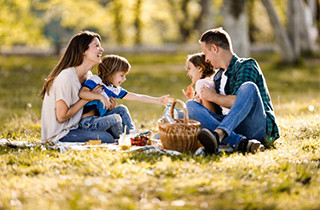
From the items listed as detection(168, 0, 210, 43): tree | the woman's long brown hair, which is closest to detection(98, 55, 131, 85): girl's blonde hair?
the woman's long brown hair

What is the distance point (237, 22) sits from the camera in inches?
486

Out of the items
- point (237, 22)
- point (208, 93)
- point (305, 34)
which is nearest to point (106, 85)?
point (208, 93)

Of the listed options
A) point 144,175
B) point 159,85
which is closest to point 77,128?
point 144,175

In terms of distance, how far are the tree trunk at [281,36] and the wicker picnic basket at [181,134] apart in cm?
1052

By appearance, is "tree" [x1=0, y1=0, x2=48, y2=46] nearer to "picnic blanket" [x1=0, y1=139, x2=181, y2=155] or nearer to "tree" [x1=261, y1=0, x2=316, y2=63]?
"tree" [x1=261, y1=0, x2=316, y2=63]

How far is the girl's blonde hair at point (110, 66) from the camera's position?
526 centimetres

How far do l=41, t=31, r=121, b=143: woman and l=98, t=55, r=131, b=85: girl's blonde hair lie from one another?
17 centimetres

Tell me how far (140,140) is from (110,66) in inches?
39.9

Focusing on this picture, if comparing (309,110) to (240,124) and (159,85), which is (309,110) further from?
(159,85)

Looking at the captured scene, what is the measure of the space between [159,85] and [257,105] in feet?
28.3

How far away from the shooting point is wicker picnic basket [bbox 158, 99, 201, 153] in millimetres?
4410

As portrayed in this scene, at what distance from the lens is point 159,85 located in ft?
43.0

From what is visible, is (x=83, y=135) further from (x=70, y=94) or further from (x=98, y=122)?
(x=70, y=94)

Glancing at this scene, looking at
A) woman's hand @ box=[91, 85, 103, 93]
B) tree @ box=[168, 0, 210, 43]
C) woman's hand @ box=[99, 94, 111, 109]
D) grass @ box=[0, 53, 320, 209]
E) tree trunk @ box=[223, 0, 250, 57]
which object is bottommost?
grass @ box=[0, 53, 320, 209]
